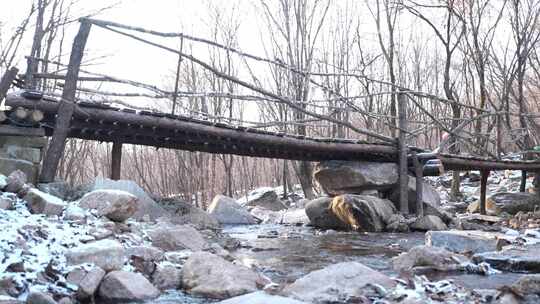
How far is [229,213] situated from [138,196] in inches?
163

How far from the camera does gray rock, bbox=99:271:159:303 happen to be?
4.02 meters

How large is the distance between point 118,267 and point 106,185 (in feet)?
9.80

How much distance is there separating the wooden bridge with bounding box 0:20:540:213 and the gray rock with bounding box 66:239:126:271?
5.17ft

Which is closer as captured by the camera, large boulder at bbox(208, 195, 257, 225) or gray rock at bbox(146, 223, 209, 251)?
gray rock at bbox(146, 223, 209, 251)

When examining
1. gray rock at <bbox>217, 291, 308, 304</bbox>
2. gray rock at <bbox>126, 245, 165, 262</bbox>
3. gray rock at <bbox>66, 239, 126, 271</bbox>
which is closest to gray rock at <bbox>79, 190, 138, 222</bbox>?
gray rock at <bbox>126, 245, 165, 262</bbox>

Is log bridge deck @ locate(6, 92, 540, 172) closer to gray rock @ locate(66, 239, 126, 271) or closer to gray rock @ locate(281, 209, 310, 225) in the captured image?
gray rock @ locate(281, 209, 310, 225)

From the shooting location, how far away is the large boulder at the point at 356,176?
11453 mm

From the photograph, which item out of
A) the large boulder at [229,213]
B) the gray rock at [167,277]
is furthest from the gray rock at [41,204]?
the large boulder at [229,213]

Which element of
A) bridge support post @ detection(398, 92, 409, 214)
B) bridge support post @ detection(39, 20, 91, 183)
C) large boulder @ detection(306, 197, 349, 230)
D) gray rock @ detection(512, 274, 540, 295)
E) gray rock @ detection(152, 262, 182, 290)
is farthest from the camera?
bridge support post @ detection(398, 92, 409, 214)

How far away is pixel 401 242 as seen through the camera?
26.6ft

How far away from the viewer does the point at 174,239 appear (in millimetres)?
5598

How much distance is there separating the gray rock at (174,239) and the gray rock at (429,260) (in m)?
2.34

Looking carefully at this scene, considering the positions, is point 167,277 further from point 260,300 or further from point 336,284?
point 336,284

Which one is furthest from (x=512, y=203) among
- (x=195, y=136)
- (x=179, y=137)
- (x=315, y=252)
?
(x=179, y=137)
